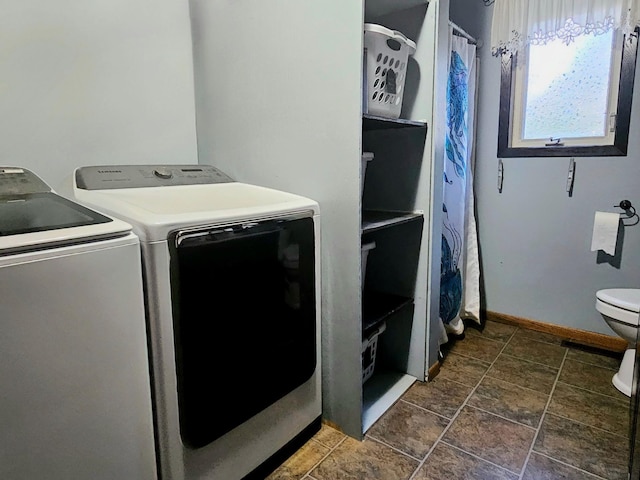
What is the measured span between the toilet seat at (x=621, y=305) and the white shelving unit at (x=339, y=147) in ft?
2.92

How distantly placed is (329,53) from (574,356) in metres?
2.13

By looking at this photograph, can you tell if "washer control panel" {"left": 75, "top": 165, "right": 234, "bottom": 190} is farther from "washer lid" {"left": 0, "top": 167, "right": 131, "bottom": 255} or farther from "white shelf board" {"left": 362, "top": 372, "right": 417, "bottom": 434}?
"white shelf board" {"left": 362, "top": 372, "right": 417, "bottom": 434}

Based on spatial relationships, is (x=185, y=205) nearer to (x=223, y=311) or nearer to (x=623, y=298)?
(x=223, y=311)

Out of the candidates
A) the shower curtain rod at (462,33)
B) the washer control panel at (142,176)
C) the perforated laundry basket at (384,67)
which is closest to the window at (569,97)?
the shower curtain rod at (462,33)

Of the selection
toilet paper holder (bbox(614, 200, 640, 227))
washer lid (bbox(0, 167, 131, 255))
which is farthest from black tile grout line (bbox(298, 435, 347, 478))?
toilet paper holder (bbox(614, 200, 640, 227))

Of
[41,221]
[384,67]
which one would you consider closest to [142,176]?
[41,221]

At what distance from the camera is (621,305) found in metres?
1.99

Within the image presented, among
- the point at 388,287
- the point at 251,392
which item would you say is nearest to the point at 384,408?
the point at 388,287

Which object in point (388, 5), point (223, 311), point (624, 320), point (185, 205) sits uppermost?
point (388, 5)

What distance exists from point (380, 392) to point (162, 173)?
4.56 ft

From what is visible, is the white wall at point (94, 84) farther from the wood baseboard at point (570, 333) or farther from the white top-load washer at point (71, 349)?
the wood baseboard at point (570, 333)

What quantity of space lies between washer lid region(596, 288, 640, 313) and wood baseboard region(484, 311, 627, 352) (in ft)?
1.27

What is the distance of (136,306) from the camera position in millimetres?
1045

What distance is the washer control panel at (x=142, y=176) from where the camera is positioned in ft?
4.76
